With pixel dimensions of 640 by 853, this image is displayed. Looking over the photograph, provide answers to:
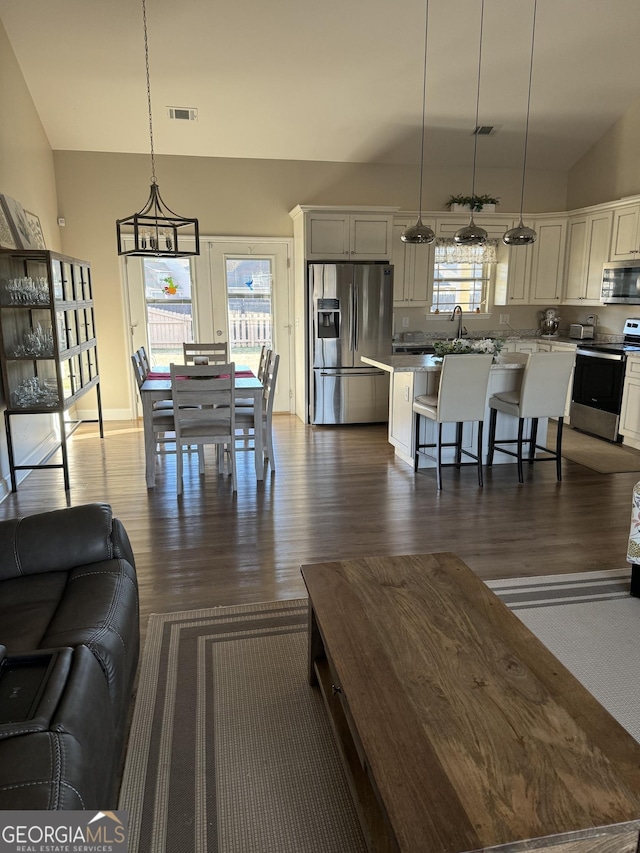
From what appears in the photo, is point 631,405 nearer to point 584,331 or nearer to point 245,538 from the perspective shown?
point 584,331

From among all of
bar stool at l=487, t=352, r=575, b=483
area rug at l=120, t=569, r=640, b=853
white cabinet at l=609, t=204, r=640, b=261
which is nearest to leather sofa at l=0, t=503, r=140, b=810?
area rug at l=120, t=569, r=640, b=853

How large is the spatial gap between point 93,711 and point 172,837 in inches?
19.1

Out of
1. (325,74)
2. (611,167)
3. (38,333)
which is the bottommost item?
(38,333)

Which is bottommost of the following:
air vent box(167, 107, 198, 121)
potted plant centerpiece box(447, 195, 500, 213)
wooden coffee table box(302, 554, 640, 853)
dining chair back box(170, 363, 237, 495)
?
wooden coffee table box(302, 554, 640, 853)

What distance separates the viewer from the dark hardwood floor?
3191mm

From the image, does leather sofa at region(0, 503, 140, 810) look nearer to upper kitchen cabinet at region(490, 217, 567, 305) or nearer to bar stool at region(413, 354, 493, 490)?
bar stool at region(413, 354, 493, 490)

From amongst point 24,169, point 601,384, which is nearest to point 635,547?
point 601,384

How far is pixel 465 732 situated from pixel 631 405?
16.4 feet

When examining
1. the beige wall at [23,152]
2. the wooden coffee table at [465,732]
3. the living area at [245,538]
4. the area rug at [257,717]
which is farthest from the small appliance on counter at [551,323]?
the wooden coffee table at [465,732]

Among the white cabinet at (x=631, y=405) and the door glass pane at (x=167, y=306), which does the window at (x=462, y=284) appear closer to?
the white cabinet at (x=631, y=405)

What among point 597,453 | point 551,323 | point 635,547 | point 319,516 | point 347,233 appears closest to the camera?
point 635,547

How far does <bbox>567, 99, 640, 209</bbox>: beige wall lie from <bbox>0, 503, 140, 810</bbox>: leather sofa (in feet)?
21.4

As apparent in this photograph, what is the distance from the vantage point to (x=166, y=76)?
534cm

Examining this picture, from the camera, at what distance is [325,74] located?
17.7 ft
